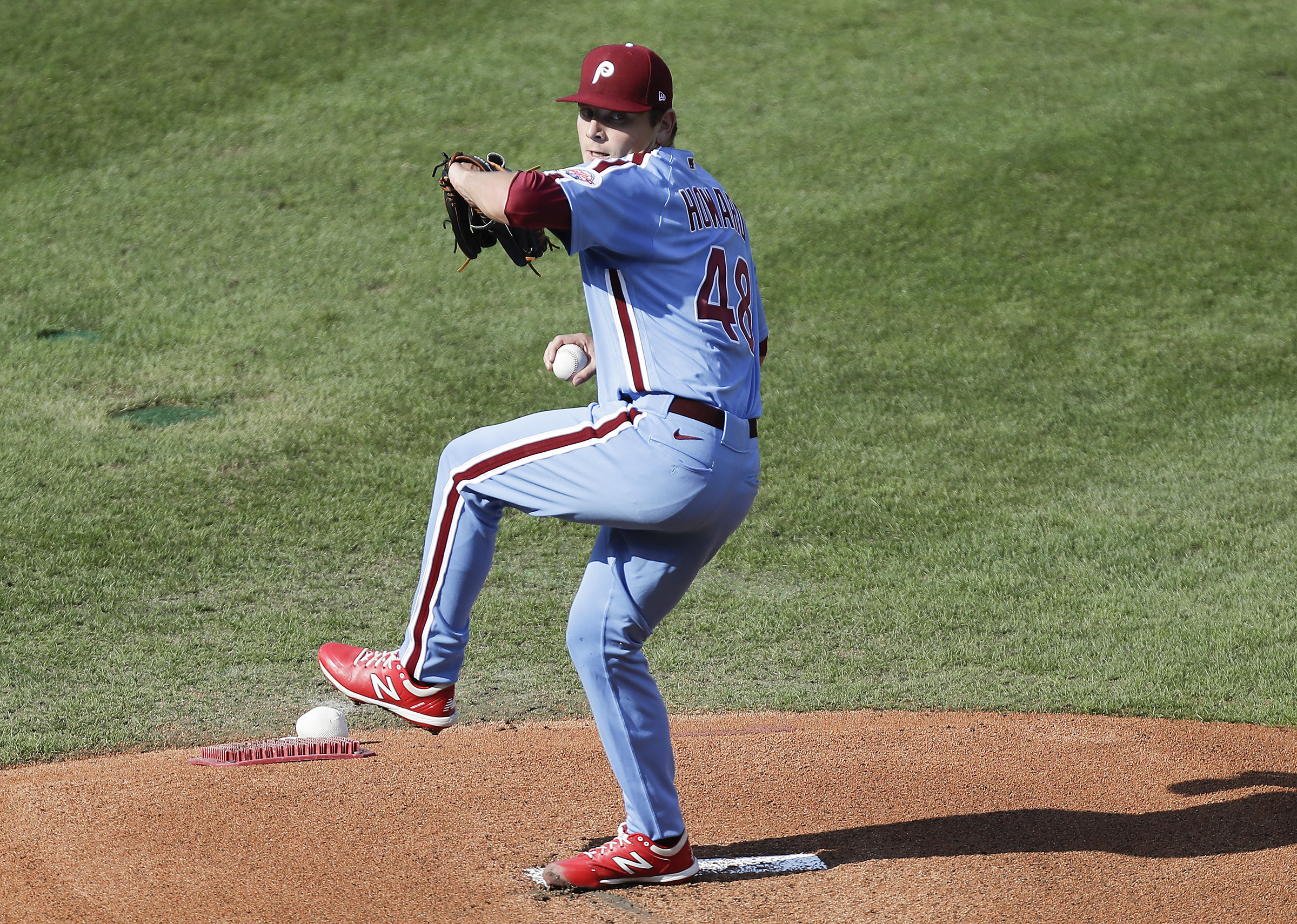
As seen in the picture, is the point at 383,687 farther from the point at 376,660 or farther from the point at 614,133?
the point at 614,133

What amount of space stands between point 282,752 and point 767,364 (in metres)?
4.85

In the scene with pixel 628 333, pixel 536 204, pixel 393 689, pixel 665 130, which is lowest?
pixel 393 689

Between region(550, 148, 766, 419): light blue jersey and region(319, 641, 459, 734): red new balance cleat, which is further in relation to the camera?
region(319, 641, 459, 734): red new balance cleat

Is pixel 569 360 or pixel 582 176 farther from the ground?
pixel 582 176

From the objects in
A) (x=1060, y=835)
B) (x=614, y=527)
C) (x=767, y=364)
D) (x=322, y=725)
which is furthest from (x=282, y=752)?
(x=767, y=364)

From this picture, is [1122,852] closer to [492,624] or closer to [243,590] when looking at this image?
[492,624]

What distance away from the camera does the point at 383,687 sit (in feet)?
12.2

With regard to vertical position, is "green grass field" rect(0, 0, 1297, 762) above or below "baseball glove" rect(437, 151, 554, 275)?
below

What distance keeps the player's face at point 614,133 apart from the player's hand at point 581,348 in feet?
1.58

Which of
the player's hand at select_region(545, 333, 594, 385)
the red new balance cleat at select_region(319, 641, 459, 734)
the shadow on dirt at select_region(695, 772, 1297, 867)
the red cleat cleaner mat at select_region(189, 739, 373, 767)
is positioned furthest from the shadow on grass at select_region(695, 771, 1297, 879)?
the player's hand at select_region(545, 333, 594, 385)

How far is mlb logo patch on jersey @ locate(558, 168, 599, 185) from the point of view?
331 centimetres

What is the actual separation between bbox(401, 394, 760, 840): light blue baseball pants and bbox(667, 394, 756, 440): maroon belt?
17 millimetres

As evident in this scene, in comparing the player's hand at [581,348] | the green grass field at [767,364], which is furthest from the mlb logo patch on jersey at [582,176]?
the green grass field at [767,364]

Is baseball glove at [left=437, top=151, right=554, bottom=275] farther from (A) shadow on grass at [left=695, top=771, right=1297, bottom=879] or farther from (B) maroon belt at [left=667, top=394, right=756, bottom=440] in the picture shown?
(A) shadow on grass at [left=695, top=771, right=1297, bottom=879]
